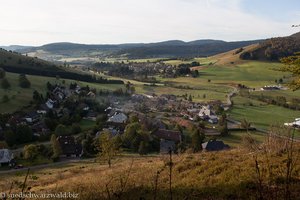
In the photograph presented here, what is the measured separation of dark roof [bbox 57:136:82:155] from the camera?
151 ft

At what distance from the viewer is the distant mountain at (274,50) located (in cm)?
15012

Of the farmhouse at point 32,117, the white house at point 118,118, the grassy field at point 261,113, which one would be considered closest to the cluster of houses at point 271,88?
the grassy field at point 261,113

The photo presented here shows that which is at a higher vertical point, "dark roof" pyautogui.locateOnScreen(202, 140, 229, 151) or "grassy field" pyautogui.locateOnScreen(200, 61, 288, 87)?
"grassy field" pyautogui.locateOnScreen(200, 61, 288, 87)

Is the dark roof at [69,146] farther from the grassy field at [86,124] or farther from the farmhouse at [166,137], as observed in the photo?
the farmhouse at [166,137]

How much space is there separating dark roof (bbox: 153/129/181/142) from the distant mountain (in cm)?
10924

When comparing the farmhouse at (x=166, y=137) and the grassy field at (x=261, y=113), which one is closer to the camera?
the farmhouse at (x=166, y=137)

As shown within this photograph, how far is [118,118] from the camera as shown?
6419cm

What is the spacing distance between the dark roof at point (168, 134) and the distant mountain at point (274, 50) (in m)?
109

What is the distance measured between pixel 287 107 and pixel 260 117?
517 inches

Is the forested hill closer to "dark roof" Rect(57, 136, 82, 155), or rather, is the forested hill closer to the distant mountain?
"dark roof" Rect(57, 136, 82, 155)

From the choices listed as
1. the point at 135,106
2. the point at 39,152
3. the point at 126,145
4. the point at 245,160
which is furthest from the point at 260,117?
the point at 245,160

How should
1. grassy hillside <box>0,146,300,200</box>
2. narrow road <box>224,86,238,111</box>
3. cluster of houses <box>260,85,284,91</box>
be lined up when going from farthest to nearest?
1. cluster of houses <box>260,85,284,91</box>
2. narrow road <box>224,86,238,111</box>
3. grassy hillside <box>0,146,300,200</box>

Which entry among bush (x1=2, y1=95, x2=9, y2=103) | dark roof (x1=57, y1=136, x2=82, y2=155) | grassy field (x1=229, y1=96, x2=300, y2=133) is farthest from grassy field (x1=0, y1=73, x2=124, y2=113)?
grassy field (x1=229, y1=96, x2=300, y2=133)

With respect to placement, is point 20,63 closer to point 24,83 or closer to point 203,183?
point 24,83
